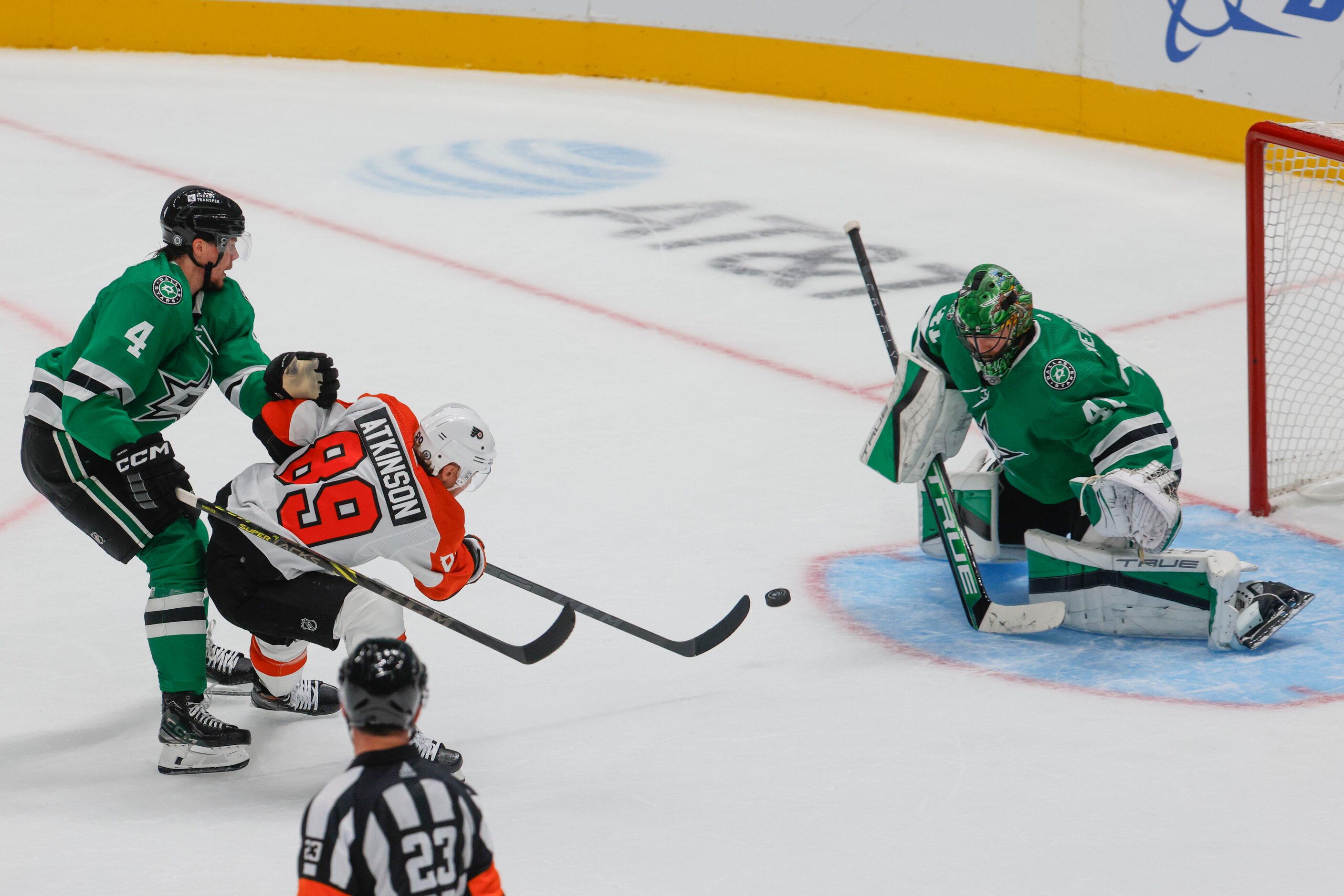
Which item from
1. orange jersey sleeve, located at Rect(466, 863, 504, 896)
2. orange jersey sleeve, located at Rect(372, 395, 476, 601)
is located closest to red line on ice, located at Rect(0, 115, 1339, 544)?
orange jersey sleeve, located at Rect(372, 395, 476, 601)

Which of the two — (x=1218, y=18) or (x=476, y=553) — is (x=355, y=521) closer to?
(x=476, y=553)

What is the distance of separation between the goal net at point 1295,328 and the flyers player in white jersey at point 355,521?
88.4 inches

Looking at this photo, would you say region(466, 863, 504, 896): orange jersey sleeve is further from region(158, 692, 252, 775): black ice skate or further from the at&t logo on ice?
the at&t logo on ice

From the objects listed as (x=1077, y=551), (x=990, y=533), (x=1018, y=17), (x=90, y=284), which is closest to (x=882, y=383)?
(x=990, y=533)

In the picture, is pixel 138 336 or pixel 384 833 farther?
pixel 138 336

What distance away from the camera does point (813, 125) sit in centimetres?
835

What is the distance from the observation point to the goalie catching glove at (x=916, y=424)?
11.2 feet

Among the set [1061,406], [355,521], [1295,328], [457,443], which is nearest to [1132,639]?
[1061,406]

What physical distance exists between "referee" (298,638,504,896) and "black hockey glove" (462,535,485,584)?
1178mm

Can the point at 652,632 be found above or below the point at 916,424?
below

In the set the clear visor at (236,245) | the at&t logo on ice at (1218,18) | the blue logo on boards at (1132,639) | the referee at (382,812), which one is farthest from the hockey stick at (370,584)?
the at&t logo on ice at (1218,18)

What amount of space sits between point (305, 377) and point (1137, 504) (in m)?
1.56

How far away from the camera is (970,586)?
3428 mm

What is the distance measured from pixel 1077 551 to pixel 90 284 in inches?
155
